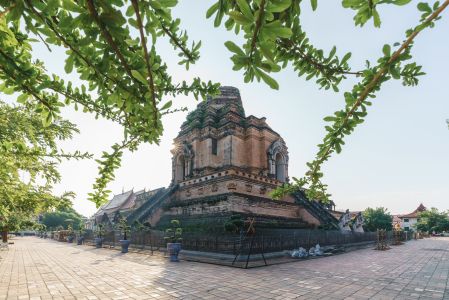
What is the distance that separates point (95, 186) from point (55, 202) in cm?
411

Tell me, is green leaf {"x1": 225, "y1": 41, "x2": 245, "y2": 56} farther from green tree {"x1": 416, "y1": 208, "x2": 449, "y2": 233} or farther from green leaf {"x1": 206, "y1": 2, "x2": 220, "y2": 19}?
green tree {"x1": 416, "y1": 208, "x2": 449, "y2": 233}

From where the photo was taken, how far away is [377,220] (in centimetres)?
3681

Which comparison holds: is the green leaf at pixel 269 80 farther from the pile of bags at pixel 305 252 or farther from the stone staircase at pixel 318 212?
the stone staircase at pixel 318 212

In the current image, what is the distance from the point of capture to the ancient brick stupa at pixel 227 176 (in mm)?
15498

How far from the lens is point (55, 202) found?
501cm

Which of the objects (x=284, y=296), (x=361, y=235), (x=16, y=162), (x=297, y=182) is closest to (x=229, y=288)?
(x=284, y=296)

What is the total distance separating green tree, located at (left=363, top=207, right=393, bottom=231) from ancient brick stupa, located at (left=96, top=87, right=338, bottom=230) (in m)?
23.1

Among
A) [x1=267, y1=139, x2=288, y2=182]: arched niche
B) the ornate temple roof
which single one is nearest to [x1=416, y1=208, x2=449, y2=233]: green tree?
[x1=267, y1=139, x2=288, y2=182]: arched niche

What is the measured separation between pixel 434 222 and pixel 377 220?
23.2 m

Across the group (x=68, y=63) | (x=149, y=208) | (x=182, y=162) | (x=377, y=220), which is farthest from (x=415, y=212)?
(x=68, y=63)

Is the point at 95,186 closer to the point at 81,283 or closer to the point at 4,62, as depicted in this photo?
the point at 4,62

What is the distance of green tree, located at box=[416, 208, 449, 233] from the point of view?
47.9 meters

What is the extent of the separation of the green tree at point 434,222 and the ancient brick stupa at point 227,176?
4563 cm

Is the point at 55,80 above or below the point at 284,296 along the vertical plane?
above
